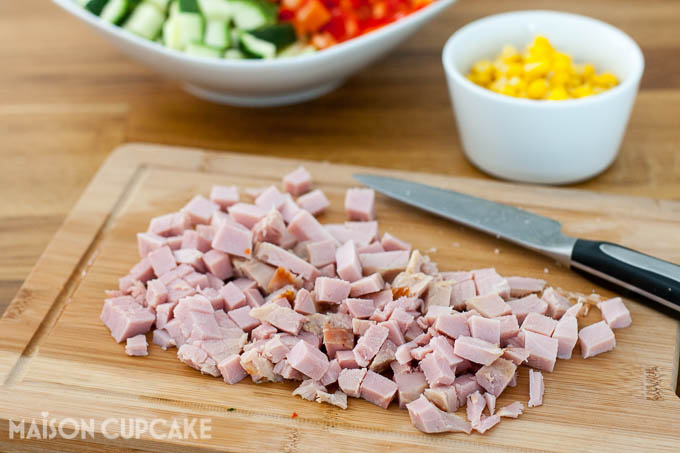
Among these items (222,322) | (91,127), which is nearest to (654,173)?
(222,322)

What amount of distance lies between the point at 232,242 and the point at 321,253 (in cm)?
31

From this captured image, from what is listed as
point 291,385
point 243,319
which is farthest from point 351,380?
point 243,319

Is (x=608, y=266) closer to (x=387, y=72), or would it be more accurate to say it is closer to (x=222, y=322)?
(x=222, y=322)

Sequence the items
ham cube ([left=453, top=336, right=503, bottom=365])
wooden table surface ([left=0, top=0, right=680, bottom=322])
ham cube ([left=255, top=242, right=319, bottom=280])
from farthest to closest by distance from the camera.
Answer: wooden table surface ([left=0, top=0, right=680, bottom=322])
ham cube ([left=255, top=242, right=319, bottom=280])
ham cube ([left=453, top=336, right=503, bottom=365])

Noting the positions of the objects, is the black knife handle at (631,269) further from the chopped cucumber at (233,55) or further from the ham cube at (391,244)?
the chopped cucumber at (233,55)

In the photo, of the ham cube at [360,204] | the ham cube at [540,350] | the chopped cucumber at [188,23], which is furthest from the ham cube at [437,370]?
the chopped cucumber at [188,23]

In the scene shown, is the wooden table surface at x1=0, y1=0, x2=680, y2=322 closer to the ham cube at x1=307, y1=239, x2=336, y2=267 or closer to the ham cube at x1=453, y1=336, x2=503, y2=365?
the ham cube at x1=307, y1=239, x2=336, y2=267

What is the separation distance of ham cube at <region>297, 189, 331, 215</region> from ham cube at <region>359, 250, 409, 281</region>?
1.18 ft

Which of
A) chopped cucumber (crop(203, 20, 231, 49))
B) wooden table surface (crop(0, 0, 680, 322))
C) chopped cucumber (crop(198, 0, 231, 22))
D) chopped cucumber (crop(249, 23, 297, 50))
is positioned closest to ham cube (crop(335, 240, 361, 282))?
wooden table surface (crop(0, 0, 680, 322))

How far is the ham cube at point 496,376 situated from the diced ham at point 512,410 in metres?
0.05

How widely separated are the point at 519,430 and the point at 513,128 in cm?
128

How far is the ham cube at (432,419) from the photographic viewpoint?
6.55 ft

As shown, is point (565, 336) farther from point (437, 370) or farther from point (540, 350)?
point (437, 370)

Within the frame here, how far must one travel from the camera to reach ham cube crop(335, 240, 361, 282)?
2407mm
